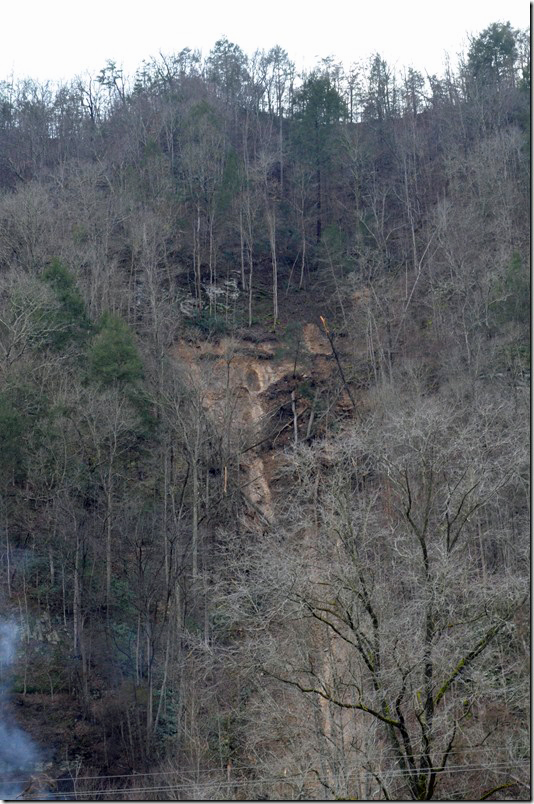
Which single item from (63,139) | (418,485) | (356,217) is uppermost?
(63,139)

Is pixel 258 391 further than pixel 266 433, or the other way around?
pixel 258 391

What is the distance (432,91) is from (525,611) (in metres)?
45.4

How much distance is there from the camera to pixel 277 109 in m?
56.7

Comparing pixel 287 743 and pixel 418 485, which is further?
pixel 418 485

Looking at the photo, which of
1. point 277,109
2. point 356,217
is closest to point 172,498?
point 356,217

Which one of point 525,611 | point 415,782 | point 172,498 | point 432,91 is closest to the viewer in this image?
point 415,782

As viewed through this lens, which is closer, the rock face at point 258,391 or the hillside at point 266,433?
the hillside at point 266,433

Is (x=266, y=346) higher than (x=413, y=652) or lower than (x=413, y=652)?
higher

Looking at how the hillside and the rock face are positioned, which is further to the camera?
the rock face

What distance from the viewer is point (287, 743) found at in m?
16.8

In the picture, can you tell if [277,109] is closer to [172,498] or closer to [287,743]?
[172,498]

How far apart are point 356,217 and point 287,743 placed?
105 feet

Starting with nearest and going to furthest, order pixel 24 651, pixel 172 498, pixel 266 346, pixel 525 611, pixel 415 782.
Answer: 1. pixel 415 782
2. pixel 525 611
3. pixel 24 651
4. pixel 172 498
5. pixel 266 346

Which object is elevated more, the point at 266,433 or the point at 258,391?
the point at 258,391
